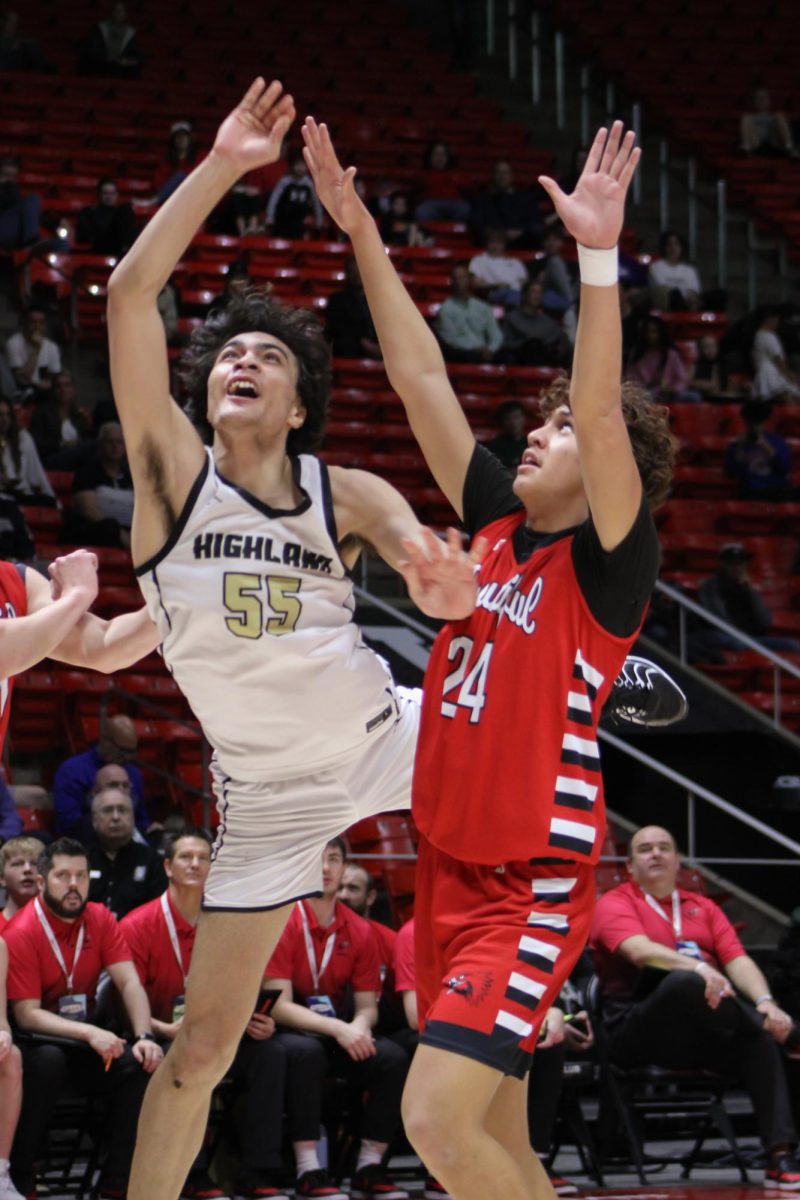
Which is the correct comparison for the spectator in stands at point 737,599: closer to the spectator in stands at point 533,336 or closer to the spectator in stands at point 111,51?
the spectator in stands at point 533,336

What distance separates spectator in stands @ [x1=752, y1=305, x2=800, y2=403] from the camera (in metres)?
16.2

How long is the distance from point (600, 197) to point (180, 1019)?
15.2 ft

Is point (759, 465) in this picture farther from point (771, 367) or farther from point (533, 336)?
point (533, 336)

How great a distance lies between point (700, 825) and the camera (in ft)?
37.6

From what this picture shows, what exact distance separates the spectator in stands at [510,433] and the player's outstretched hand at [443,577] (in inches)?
371

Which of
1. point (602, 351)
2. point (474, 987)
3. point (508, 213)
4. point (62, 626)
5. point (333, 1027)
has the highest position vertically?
point (508, 213)

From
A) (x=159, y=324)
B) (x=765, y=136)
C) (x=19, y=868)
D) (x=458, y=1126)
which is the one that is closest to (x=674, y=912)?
(x=19, y=868)

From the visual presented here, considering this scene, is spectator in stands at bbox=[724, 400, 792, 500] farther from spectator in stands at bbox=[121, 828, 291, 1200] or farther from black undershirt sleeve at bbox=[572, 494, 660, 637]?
black undershirt sleeve at bbox=[572, 494, 660, 637]

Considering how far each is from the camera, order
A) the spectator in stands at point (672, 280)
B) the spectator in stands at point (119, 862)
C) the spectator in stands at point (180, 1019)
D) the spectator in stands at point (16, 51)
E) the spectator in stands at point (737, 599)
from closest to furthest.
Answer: the spectator in stands at point (180, 1019) < the spectator in stands at point (119, 862) < the spectator in stands at point (737, 599) < the spectator in stands at point (672, 280) < the spectator in stands at point (16, 51)

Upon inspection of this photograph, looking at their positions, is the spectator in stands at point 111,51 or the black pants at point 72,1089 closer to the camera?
the black pants at point 72,1089

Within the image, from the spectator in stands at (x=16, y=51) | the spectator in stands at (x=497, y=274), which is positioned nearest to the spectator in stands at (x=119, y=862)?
the spectator in stands at (x=497, y=274)

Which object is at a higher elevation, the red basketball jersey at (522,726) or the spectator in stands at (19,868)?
the red basketball jersey at (522,726)

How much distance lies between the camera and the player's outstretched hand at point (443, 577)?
4.17m

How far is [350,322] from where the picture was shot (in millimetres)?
15164
